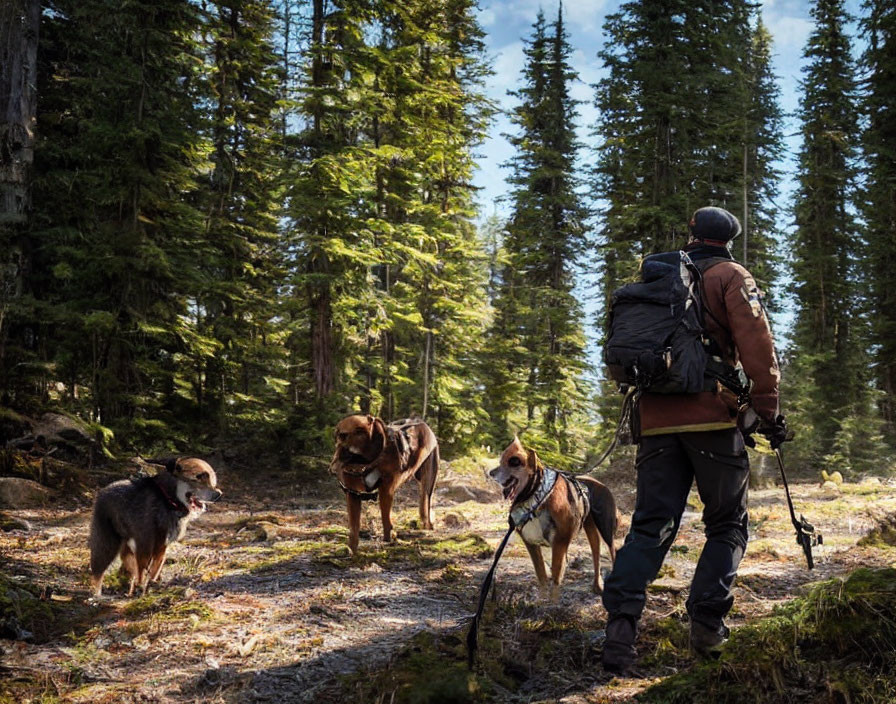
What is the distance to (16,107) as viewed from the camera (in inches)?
409

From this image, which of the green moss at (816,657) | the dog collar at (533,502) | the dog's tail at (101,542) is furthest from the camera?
the dog's tail at (101,542)

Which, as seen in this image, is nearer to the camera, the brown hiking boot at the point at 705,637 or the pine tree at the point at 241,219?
the brown hiking boot at the point at 705,637

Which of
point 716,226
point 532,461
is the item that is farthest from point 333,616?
point 716,226

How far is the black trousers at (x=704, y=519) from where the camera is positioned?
3.39 meters

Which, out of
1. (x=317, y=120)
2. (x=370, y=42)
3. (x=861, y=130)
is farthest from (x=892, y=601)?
(x=861, y=130)

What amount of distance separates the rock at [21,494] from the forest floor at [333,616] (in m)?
0.38

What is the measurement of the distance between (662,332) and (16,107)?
12.0m

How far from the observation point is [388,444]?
7215 mm

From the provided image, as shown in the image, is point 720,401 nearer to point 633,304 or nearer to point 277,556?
point 633,304

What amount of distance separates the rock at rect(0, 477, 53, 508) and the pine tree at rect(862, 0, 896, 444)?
23384 mm

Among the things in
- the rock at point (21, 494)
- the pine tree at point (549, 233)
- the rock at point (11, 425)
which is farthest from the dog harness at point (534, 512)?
the pine tree at point (549, 233)

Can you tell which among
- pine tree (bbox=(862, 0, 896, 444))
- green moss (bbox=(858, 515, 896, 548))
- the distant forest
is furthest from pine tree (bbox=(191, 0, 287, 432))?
pine tree (bbox=(862, 0, 896, 444))

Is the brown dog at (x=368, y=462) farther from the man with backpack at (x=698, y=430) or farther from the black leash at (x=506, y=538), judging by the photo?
the man with backpack at (x=698, y=430)

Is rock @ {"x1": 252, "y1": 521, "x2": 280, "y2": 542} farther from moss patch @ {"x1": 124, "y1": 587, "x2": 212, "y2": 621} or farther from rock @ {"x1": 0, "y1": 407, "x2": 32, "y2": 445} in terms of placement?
rock @ {"x1": 0, "y1": 407, "x2": 32, "y2": 445}
